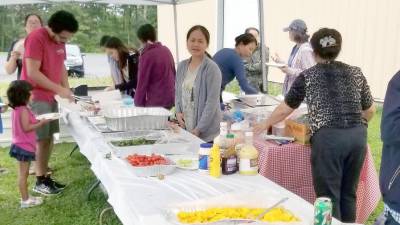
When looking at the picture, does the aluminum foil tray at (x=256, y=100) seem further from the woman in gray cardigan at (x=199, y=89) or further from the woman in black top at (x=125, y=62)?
the woman in black top at (x=125, y=62)

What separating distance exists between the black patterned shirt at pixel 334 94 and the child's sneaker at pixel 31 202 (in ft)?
6.88

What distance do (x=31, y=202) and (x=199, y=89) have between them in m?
1.56

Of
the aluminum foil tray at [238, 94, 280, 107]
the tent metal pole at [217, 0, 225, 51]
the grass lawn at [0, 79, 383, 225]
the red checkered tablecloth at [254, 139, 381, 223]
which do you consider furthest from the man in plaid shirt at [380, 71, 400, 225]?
the tent metal pole at [217, 0, 225, 51]

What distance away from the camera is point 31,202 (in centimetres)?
337

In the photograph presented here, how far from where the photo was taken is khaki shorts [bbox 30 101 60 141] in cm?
338

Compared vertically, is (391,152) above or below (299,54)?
below

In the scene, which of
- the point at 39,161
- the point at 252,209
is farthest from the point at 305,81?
the point at 39,161

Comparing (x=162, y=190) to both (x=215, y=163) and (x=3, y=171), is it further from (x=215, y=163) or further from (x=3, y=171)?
(x=3, y=171)

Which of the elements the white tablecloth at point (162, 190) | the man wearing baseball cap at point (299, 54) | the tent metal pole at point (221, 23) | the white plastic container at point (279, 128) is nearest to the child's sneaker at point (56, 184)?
the white tablecloth at point (162, 190)

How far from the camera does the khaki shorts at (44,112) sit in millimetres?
3379

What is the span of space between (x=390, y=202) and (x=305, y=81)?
945 millimetres

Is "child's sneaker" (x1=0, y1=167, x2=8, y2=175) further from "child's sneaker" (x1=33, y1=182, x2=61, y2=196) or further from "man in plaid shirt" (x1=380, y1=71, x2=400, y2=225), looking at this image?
"man in plaid shirt" (x1=380, y1=71, x2=400, y2=225)

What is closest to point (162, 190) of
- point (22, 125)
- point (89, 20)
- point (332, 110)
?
point (332, 110)

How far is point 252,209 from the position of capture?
147cm
